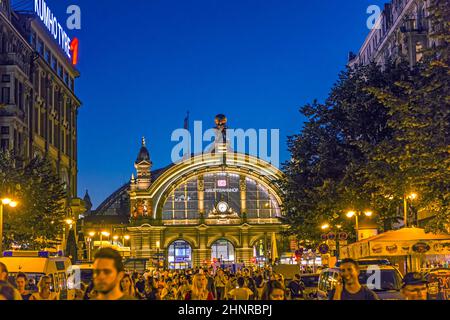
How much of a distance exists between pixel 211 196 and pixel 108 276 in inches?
4225

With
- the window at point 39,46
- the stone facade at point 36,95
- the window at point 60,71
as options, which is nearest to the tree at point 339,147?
the stone facade at point 36,95

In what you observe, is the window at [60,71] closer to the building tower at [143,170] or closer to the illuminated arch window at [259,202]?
the building tower at [143,170]

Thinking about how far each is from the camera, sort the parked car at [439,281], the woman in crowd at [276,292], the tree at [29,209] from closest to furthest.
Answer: the woman in crowd at [276,292] < the parked car at [439,281] < the tree at [29,209]

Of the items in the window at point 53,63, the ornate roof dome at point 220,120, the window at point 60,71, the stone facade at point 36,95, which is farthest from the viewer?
the ornate roof dome at point 220,120

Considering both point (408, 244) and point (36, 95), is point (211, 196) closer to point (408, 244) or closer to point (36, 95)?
point (36, 95)

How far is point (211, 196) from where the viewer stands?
11356 centimetres

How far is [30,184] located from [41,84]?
1272 inches

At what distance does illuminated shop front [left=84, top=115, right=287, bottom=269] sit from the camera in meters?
112

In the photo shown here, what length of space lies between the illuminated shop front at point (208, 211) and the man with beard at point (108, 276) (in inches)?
4122

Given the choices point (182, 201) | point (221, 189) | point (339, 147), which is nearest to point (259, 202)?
point (221, 189)

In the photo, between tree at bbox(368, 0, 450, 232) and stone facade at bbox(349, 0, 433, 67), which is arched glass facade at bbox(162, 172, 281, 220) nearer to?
stone facade at bbox(349, 0, 433, 67)

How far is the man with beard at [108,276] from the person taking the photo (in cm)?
626

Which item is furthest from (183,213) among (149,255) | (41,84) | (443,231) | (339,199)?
(443,231)

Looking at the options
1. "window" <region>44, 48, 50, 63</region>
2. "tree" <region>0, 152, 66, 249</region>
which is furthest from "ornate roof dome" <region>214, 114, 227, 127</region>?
"tree" <region>0, 152, 66, 249</region>
